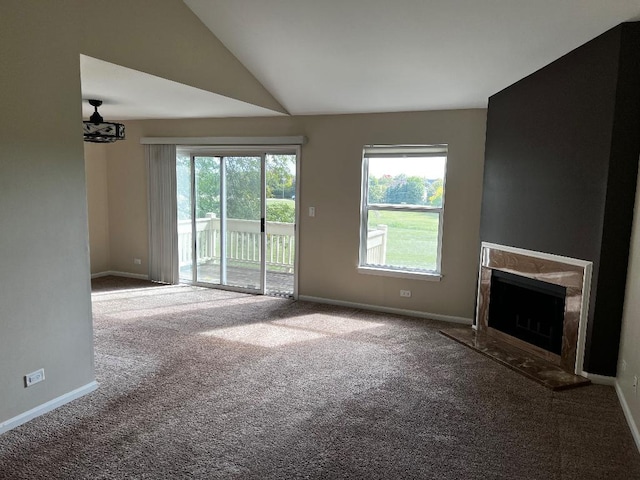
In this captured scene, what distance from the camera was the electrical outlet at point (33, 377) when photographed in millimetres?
2605

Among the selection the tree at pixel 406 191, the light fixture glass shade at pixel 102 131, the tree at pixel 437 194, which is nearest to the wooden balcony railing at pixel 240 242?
the tree at pixel 406 191

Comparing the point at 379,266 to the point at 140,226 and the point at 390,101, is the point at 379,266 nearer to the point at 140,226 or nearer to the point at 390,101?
the point at 390,101

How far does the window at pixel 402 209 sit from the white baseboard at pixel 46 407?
122 inches

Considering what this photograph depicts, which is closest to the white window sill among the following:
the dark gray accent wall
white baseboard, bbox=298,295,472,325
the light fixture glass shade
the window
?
the window

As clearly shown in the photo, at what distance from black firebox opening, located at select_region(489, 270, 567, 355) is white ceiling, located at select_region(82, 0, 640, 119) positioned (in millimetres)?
1823

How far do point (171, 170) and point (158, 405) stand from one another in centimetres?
384

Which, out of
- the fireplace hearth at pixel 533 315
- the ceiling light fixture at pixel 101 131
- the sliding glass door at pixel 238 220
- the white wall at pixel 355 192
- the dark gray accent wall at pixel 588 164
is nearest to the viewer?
the dark gray accent wall at pixel 588 164

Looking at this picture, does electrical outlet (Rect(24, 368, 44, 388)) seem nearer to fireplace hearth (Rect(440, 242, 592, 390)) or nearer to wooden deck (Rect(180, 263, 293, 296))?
wooden deck (Rect(180, 263, 293, 296))

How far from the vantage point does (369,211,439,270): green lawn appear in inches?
189

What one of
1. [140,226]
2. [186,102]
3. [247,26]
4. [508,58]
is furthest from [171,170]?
[508,58]

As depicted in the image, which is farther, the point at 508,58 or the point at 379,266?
the point at 379,266

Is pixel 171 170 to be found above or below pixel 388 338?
above

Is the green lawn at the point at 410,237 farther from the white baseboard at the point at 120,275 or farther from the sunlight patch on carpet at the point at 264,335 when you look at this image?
the white baseboard at the point at 120,275

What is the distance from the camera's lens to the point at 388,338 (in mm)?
4152
